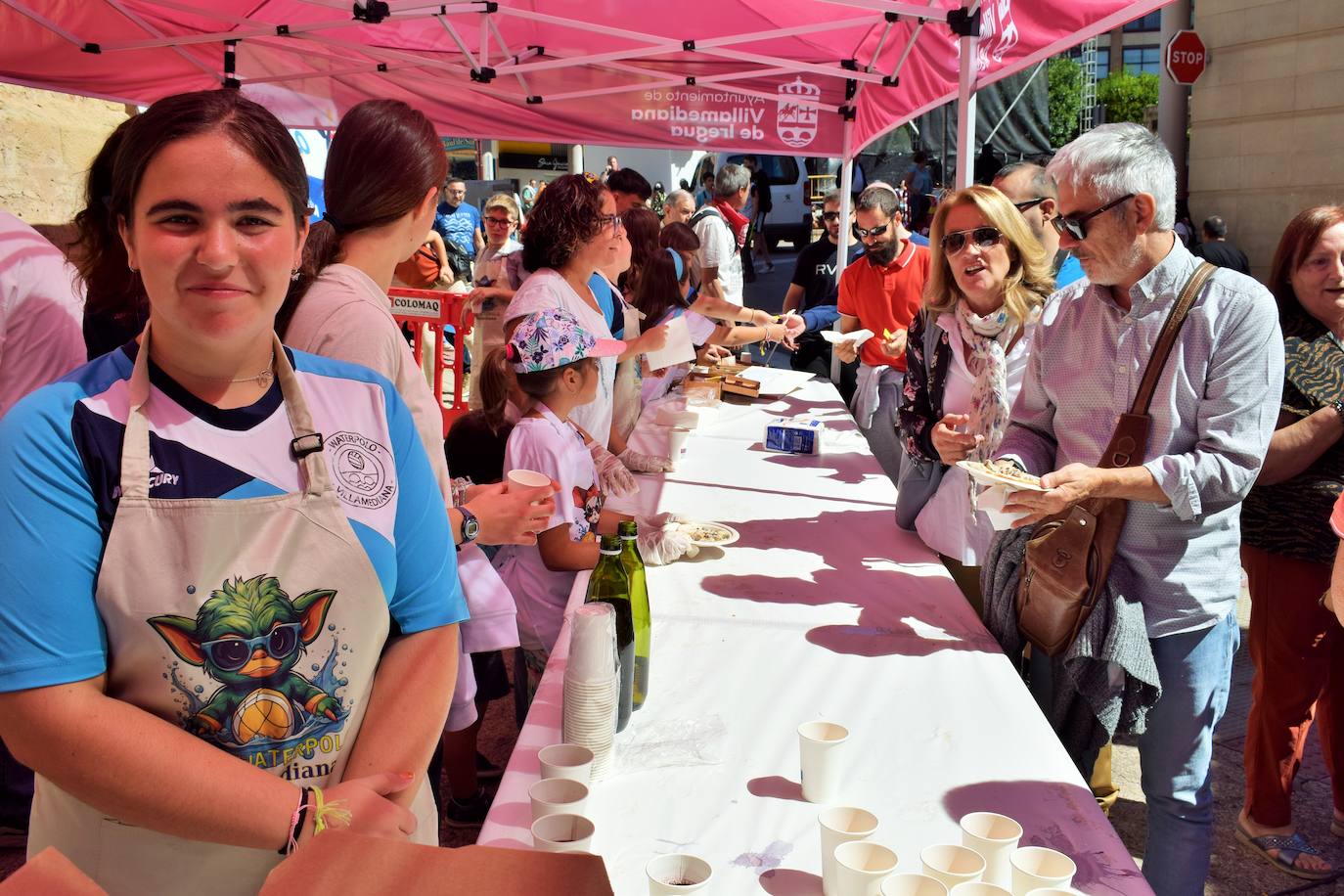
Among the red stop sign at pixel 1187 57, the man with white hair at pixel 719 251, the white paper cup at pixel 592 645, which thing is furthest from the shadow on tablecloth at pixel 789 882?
the red stop sign at pixel 1187 57

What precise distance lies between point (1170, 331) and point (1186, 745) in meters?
0.88

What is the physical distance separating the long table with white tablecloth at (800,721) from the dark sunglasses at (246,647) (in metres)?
0.52

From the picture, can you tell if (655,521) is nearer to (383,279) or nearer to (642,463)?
(642,463)

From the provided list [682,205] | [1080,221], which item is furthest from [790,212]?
[1080,221]

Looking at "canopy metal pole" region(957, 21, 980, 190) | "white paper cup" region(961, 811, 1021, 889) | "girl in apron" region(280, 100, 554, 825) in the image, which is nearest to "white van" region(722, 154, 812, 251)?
"canopy metal pole" region(957, 21, 980, 190)

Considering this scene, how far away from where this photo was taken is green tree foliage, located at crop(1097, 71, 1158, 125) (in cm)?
3447

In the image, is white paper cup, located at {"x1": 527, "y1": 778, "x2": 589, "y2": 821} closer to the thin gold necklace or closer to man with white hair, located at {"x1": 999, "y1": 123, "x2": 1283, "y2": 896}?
the thin gold necklace

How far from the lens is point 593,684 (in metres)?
1.64

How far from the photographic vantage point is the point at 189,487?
1.10m

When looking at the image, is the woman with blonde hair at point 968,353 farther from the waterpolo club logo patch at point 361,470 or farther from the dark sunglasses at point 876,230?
the dark sunglasses at point 876,230

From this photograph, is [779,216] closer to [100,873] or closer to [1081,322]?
[1081,322]

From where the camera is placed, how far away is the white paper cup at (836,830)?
1.33m

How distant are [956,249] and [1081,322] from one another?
72 cm

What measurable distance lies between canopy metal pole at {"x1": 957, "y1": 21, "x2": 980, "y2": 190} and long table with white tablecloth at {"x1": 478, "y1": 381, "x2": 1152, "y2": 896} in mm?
1704
